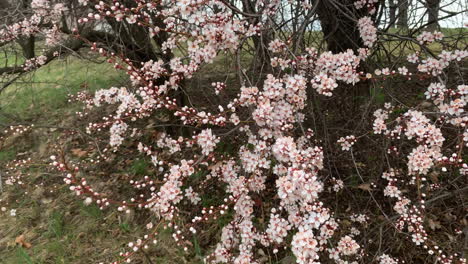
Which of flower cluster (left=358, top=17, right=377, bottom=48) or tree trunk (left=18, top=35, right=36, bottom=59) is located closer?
flower cluster (left=358, top=17, right=377, bottom=48)

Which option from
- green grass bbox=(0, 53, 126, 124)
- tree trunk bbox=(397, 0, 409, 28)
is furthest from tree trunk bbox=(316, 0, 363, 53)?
green grass bbox=(0, 53, 126, 124)

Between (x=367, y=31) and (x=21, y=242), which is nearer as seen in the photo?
(x=367, y=31)

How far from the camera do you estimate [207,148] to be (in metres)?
2.04

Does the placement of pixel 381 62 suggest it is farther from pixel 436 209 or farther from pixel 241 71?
pixel 241 71

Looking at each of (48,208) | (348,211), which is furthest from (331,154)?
(48,208)

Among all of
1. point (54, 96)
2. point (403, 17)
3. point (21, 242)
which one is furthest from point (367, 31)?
point (54, 96)

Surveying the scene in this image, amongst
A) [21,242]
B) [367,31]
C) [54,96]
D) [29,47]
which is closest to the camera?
[367,31]

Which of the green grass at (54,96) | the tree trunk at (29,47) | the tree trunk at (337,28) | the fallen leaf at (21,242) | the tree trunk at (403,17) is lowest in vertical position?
the fallen leaf at (21,242)

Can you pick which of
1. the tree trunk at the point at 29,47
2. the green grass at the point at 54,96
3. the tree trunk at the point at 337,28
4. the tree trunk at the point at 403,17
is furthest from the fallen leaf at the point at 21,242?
the tree trunk at the point at 403,17

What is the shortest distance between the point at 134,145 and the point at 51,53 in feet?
4.96

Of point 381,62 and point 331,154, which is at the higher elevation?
point 381,62

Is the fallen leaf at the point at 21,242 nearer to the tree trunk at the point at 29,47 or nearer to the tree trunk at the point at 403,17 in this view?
the tree trunk at the point at 29,47

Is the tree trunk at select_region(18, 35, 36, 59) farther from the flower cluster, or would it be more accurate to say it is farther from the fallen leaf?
the flower cluster

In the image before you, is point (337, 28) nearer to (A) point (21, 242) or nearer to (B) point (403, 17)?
(B) point (403, 17)
